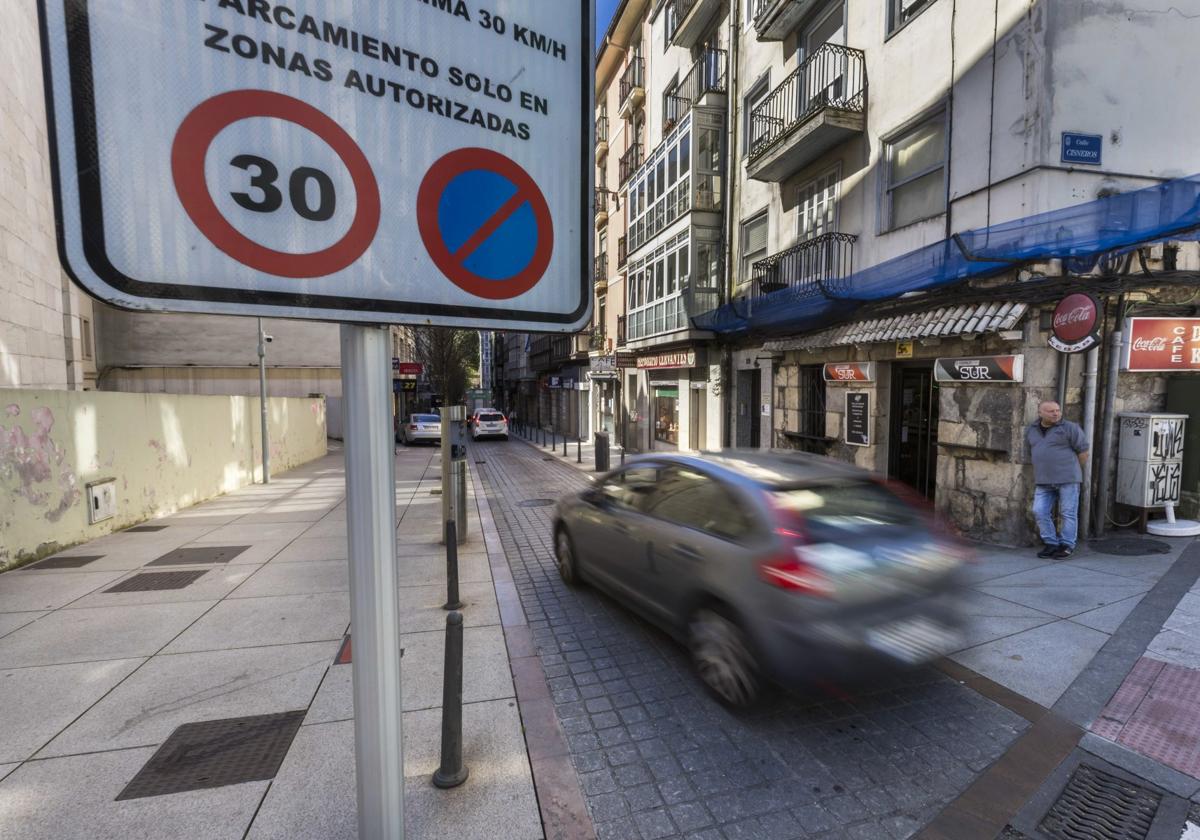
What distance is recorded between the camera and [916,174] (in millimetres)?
8758

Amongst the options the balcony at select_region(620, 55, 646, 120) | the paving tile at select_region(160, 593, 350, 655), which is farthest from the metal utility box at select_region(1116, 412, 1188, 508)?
the balcony at select_region(620, 55, 646, 120)

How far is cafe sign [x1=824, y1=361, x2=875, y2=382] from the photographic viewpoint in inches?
368

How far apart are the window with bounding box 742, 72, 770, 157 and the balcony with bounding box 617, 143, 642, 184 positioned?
342 inches

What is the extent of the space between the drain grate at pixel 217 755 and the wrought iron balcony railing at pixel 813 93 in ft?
36.9

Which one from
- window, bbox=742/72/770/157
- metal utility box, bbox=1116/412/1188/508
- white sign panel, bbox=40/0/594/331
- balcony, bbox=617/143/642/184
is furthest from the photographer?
balcony, bbox=617/143/642/184

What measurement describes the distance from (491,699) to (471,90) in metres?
3.66

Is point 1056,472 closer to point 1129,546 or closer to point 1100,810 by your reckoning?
point 1129,546

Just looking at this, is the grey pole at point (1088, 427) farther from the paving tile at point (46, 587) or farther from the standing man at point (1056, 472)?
the paving tile at point (46, 587)

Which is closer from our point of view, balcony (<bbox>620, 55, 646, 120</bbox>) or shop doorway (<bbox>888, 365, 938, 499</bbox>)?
shop doorway (<bbox>888, 365, 938, 499</bbox>)

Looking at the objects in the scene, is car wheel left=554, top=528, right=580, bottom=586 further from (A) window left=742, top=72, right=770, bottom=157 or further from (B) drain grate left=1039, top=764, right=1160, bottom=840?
(A) window left=742, top=72, right=770, bottom=157

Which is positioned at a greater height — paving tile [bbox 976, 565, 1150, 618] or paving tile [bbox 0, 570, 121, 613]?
paving tile [bbox 976, 565, 1150, 618]

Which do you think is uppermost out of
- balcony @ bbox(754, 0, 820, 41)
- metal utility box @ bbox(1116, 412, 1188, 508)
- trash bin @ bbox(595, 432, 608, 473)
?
balcony @ bbox(754, 0, 820, 41)

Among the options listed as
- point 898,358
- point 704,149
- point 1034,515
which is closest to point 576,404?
point 704,149

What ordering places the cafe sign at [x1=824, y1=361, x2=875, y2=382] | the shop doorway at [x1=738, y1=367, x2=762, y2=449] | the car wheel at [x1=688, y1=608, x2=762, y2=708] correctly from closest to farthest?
the car wheel at [x1=688, y1=608, x2=762, y2=708], the cafe sign at [x1=824, y1=361, x2=875, y2=382], the shop doorway at [x1=738, y1=367, x2=762, y2=449]
